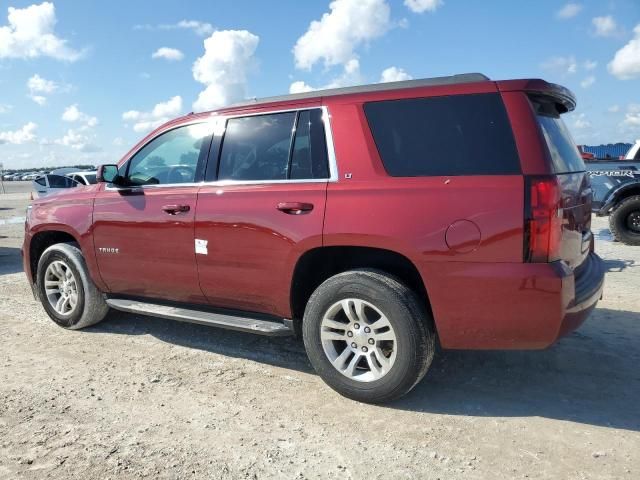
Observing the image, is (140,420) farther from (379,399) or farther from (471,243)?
(471,243)

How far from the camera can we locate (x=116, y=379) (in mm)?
3811

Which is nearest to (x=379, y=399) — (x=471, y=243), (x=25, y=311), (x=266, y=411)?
(x=266, y=411)

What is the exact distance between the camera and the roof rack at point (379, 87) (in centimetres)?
317

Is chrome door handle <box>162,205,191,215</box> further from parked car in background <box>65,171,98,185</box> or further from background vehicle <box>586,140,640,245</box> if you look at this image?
parked car in background <box>65,171,98,185</box>

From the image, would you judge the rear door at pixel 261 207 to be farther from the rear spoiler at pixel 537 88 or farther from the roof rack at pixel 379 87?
the rear spoiler at pixel 537 88

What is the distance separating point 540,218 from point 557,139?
69 cm

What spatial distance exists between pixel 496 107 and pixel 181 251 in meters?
2.45

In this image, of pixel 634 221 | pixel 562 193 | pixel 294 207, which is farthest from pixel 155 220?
pixel 634 221

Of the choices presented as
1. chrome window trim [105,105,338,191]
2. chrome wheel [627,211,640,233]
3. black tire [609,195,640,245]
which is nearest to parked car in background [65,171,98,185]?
chrome window trim [105,105,338,191]

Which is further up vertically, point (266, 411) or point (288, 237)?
point (288, 237)

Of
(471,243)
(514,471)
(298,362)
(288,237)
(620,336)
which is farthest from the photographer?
(620,336)

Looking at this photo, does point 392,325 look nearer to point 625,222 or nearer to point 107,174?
point 107,174

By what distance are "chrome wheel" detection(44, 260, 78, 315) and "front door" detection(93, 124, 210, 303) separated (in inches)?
22.1

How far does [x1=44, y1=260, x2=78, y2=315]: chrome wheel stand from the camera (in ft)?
16.2
